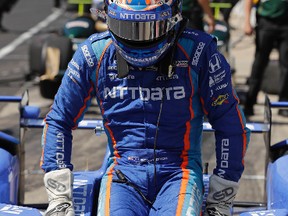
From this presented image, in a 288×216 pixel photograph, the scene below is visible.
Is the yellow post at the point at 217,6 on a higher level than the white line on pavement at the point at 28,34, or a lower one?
higher

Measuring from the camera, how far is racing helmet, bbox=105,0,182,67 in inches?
128

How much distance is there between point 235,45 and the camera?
13398 mm

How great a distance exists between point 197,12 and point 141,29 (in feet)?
17.9

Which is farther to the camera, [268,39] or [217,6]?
[217,6]

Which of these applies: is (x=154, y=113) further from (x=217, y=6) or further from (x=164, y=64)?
(x=217, y=6)

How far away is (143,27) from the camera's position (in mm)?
3254

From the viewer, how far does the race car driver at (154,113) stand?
335 centimetres

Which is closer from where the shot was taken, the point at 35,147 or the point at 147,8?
the point at 147,8

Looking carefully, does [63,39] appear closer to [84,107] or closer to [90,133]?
[90,133]

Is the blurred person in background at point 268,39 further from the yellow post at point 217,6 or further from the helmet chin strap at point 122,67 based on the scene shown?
the helmet chin strap at point 122,67

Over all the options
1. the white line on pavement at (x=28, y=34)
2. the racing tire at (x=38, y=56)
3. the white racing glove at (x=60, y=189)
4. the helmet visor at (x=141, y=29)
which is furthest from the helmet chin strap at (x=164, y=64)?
the white line on pavement at (x=28, y=34)

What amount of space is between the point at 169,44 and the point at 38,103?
5.37 metres

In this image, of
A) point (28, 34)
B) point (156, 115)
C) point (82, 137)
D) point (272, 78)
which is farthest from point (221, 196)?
point (28, 34)

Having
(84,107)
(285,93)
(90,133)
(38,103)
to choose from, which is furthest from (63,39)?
(84,107)
